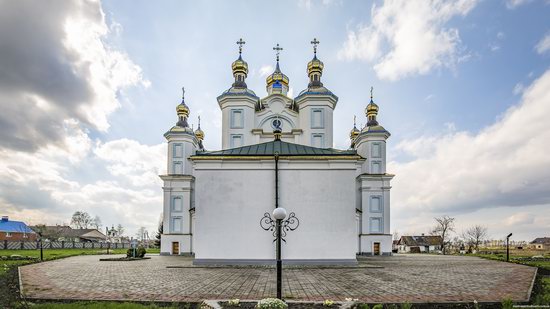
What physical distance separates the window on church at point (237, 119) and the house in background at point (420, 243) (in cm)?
4389

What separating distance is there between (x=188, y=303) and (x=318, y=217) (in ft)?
30.8

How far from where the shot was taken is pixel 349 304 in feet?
23.7

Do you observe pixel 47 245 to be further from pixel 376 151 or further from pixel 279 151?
pixel 279 151

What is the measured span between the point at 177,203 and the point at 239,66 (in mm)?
13765

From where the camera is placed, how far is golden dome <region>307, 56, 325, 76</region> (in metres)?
32.8

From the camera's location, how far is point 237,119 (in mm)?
30516

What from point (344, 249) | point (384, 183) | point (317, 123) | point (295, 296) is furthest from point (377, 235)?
point (295, 296)

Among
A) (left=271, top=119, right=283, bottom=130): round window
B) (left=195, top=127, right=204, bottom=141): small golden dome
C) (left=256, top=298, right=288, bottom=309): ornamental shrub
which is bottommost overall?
(left=256, top=298, right=288, bottom=309): ornamental shrub

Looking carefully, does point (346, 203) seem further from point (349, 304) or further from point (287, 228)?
point (349, 304)

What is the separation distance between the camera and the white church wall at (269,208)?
53.0ft

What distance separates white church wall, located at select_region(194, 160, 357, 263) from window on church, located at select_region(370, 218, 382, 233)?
61.8ft

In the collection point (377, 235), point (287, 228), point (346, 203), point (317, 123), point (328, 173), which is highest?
point (317, 123)

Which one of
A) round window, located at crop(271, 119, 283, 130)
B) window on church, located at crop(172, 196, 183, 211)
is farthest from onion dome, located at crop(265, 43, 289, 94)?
window on church, located at crop(172, 196, 183, 211)

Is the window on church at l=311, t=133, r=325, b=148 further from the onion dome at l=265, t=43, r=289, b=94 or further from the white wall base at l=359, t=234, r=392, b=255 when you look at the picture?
the white wall base at l=359, t=234, r=392, b=255
